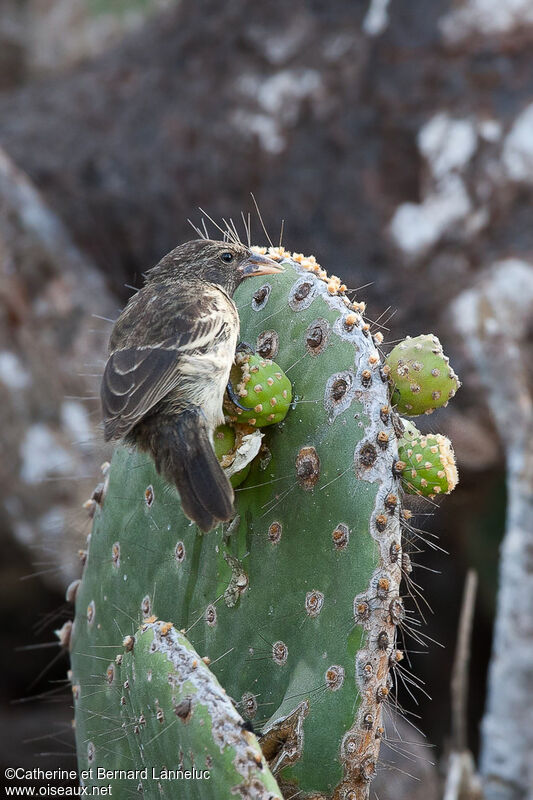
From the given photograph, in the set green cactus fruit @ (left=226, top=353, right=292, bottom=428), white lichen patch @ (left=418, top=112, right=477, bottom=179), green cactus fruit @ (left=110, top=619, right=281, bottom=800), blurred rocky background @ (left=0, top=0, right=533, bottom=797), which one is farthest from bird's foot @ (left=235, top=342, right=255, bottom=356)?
white lichen patch @ (left=418, top=112, right=477, bottom=179)

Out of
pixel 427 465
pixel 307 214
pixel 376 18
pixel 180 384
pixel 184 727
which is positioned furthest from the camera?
pixel 376 18

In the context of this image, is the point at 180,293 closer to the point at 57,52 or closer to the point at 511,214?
the point at 511,214

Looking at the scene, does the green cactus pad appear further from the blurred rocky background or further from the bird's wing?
the blurred rocky background

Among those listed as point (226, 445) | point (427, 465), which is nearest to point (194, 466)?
point (226, 445)

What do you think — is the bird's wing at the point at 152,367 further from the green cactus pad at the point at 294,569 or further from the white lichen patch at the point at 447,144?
the white lichen patch at the point at 447,144

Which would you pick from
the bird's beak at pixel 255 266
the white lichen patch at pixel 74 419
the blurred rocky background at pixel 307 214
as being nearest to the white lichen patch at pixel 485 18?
the blurred rocky background at pixel 307 214

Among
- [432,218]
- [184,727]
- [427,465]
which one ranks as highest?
[432,218]

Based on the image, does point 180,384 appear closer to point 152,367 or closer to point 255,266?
point 152,367
